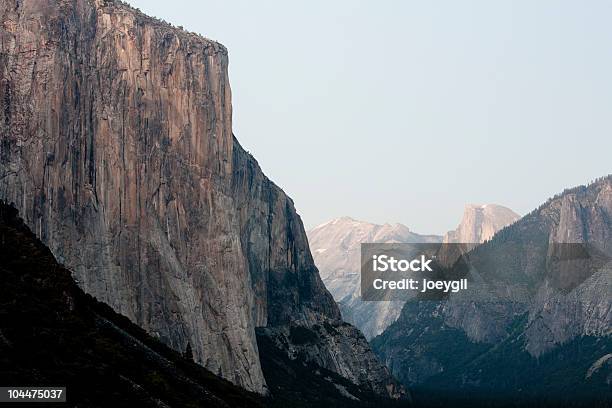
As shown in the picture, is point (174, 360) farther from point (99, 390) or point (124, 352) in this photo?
point (99, 390)

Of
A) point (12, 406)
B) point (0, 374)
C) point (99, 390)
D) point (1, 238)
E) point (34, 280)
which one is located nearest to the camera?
point (12, 406)

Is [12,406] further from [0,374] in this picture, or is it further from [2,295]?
[2,295]

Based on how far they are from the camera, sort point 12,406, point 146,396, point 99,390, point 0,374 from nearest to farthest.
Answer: point 12,406 < point 0,374 < point 99,390 < point 146,396

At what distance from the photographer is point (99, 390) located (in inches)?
4931

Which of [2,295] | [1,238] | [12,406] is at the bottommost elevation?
[12,406]

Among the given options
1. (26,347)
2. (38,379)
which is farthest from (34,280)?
(38,379)

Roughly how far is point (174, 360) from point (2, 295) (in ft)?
151

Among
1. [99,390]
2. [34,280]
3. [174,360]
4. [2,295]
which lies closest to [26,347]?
[99,390]

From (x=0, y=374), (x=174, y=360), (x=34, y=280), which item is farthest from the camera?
(x=174, y=360)

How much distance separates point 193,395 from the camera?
516ft

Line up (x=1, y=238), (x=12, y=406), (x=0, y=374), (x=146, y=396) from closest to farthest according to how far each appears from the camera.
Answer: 1. (x=12, y=406)
2. (x=0, y=374)
3. (x=146, y=396)
4. (x=1, y=238)

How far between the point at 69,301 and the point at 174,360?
3322 cm

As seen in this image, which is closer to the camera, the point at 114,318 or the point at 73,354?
the point at 73,354

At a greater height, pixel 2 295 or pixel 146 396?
pixel 2 295
